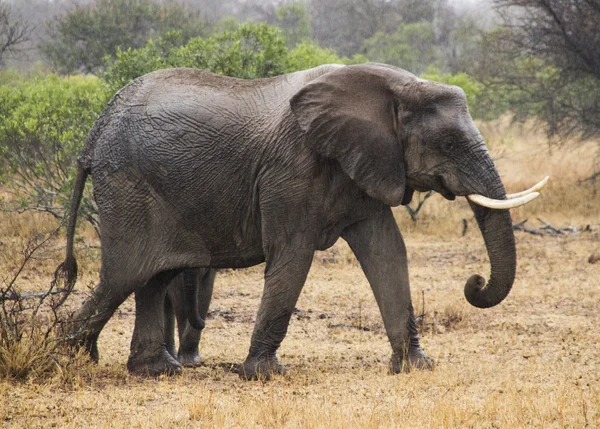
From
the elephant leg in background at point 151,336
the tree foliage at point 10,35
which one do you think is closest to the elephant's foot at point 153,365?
the elephant leg in background at point 151,336

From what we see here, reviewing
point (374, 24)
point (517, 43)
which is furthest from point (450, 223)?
point (374, 24)

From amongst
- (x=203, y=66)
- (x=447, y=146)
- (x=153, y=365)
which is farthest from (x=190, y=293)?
(x=203, y=66)

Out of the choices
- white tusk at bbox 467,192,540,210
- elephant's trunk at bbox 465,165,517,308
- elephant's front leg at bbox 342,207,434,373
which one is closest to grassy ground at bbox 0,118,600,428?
elephant's front leg at bbox 342,207,434,373

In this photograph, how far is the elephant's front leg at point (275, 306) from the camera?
21.8 ft

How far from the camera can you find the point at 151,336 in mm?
7023

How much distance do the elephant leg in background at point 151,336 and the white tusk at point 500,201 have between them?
221 cm

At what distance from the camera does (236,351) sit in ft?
27.1

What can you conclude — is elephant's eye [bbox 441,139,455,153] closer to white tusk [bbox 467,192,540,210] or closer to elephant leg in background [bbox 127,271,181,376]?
white tusk [bbox 467,192,540,210]

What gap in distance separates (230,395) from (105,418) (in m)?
0.96

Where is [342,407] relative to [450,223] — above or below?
above

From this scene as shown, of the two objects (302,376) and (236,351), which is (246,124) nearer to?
(302,376)

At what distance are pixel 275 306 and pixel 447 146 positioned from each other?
1565 mm

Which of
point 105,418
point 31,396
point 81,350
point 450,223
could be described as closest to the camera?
point 105,418

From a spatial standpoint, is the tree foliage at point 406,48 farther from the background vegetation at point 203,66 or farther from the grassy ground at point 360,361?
the grassy ground at point 360,361
